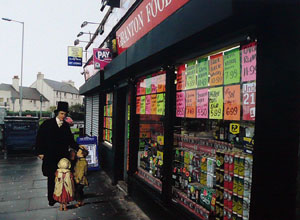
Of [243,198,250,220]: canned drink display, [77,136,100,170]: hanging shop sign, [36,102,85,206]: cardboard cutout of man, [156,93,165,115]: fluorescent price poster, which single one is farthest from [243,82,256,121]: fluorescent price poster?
[77,136,100,170]: hanging shop sign

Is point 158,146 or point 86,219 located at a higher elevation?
point 158,146

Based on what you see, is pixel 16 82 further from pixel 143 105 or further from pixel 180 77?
pixel 180 77

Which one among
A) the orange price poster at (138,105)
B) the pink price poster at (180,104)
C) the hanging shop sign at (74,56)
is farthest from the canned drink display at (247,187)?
the hanging shop sign at (74,56)

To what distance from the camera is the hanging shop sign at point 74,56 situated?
48.2 feet

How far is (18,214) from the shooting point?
16.3ft

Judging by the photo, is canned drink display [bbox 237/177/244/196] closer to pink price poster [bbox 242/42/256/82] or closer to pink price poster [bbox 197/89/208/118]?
pink price poster [bbox 197/89/208/118]

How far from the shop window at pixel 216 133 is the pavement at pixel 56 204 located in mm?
1608

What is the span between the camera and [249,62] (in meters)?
2.77

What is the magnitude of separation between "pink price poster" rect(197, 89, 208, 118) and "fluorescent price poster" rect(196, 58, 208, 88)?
0.32 feet

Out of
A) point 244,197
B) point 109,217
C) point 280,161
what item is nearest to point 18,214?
point 109,217

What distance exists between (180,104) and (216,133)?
30.7 inches

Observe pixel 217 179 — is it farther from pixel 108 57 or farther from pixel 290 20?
pixel 108 57

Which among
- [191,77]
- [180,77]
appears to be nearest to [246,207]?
[191,77]

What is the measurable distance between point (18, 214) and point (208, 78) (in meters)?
4.47
